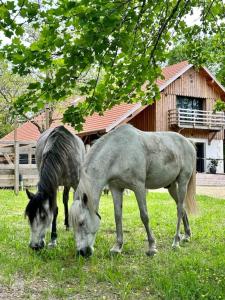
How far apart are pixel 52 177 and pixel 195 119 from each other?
22955 millimetres

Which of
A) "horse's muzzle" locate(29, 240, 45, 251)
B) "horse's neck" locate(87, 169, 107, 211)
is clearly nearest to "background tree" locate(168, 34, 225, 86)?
"horse's neck" locate(87, 169, 107, 211)

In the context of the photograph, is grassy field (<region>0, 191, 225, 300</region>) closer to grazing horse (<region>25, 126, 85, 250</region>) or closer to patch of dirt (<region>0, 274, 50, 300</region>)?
patch of dirt (<region>0, 274, 50, 300</region>)

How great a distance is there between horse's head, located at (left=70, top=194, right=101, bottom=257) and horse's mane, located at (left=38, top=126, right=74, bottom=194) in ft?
2.42

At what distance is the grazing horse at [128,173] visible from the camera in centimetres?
497

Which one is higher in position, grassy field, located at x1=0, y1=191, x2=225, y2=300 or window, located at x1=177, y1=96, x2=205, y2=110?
window, located at x1=177, y1=96, x2=205, y2=110

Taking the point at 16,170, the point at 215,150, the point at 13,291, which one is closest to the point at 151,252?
the point at 13,291

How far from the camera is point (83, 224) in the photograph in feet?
16.1

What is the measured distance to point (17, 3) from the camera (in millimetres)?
3838

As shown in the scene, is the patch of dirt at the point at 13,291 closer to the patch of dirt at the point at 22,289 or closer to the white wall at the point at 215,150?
the patch of dirt at the point at 22,289

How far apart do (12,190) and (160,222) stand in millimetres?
8275

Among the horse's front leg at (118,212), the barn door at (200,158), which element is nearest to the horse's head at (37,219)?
the horse's front leg at (118,212)

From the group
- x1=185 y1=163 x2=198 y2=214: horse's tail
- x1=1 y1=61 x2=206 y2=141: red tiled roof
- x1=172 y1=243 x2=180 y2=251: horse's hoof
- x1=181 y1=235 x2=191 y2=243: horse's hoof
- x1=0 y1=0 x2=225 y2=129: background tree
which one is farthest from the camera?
x1=1 y1=61 x2=206 y2=141: red tiled roof

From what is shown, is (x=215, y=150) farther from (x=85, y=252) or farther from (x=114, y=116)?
(x=85, y=252)

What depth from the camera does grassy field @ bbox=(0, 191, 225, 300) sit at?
4047mm
